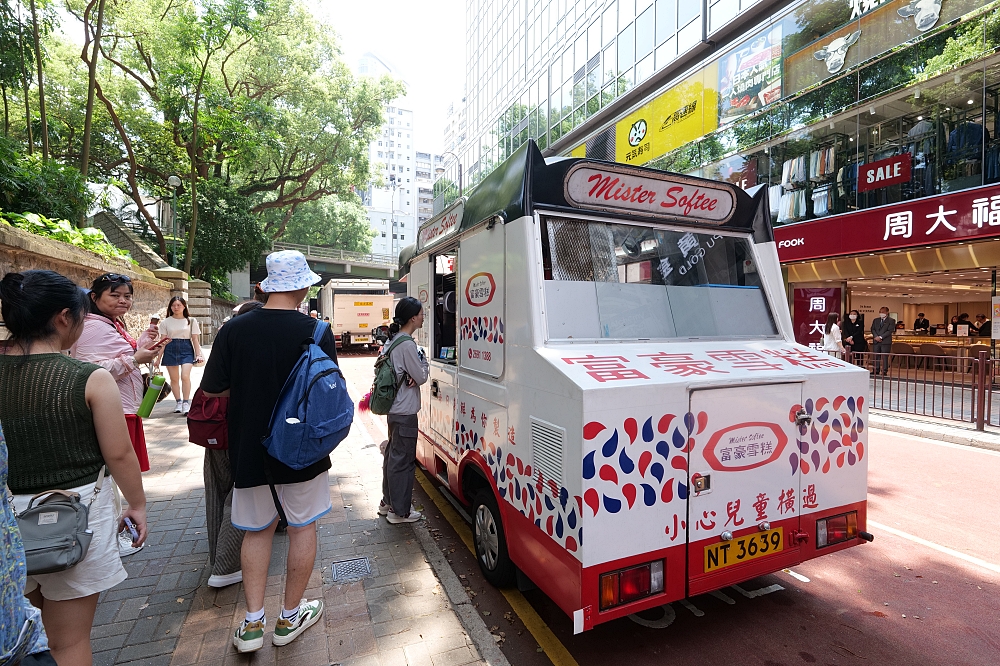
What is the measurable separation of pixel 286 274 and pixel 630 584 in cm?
237

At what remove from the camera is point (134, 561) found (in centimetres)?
378

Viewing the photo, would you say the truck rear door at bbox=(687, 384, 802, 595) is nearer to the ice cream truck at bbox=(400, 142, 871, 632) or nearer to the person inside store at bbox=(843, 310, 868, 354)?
the ice cream truck at bbox=(400, 142, 871, 632)

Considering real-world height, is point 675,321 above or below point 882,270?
below

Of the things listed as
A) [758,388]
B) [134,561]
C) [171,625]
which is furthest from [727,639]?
[134,561]

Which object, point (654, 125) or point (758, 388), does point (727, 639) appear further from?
point (654, 125)

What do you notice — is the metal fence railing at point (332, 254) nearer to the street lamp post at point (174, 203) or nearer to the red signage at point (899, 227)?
the street lamp post at point (174, 203)

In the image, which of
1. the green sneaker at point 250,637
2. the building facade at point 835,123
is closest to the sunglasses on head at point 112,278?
the green sneaker at point 250,637

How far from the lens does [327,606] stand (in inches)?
126

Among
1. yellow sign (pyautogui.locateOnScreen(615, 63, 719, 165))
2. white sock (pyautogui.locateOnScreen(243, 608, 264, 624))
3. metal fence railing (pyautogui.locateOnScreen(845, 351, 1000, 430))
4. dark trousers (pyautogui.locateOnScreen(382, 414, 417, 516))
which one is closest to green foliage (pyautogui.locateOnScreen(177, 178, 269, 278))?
yellow sign (pyautogui.locateOnScreen(615, 63, 719, 165))

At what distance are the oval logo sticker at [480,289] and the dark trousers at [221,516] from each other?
196 centimetres

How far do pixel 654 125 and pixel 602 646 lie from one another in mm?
17924

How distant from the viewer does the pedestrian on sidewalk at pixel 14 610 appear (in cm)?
116

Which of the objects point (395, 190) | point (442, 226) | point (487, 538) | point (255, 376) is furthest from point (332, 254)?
point (395, 190)

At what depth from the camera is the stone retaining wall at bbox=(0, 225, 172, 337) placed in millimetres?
5715
